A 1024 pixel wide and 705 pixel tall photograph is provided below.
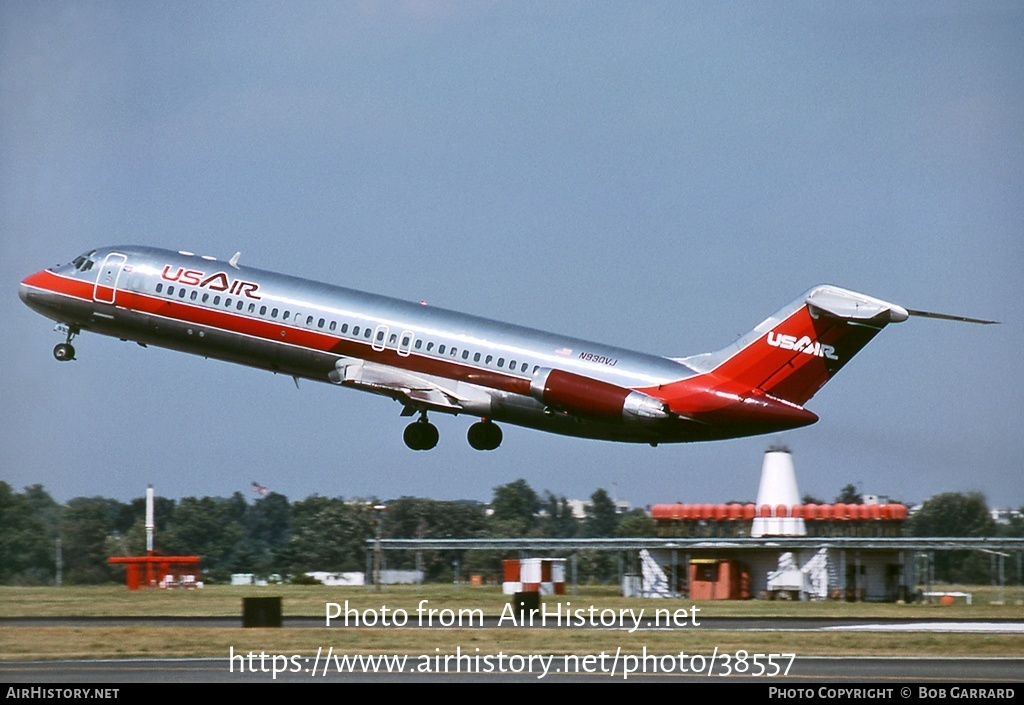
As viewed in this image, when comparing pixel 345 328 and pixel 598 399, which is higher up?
pixel 345 328

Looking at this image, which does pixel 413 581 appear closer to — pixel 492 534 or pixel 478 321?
pixel 492 534

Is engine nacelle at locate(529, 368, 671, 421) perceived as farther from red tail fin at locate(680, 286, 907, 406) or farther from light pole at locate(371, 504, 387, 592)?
light pole at locate(371, 504, 387, 592)

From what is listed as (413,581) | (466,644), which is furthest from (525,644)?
(413,581)

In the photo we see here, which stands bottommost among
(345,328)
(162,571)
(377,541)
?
(162,571)

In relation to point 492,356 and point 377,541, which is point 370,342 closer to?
point 492,356

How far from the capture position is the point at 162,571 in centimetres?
5847

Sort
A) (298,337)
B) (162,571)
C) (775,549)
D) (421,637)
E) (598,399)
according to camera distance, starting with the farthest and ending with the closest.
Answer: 1. (775,549)
2. (162,571)
3. (298,337)
4. (598,399)
5. (421,637)

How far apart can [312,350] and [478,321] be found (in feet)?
15.2

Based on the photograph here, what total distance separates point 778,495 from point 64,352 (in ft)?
112

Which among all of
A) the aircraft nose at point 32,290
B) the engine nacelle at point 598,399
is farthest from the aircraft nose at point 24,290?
the engine nacelle at point 598,399

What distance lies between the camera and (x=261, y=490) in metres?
63.3

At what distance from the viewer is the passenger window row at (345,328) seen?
40.9 metres

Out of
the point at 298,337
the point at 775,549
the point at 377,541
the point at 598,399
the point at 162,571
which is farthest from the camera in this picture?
the point at 775,549

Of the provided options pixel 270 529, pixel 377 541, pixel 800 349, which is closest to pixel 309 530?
pixel 270 529
